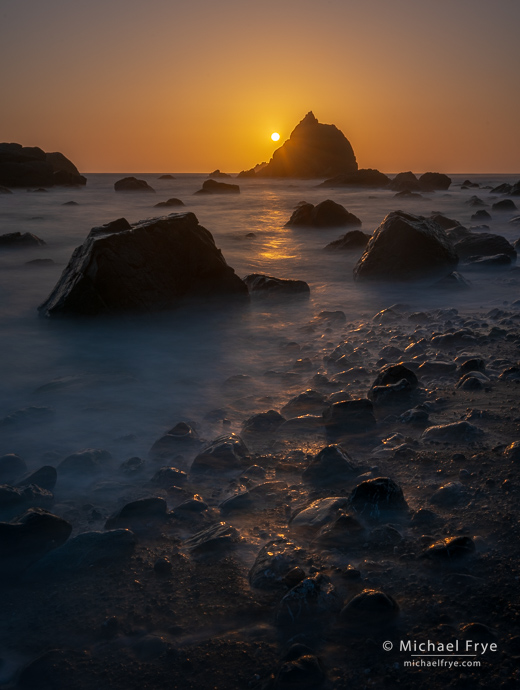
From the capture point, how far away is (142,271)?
5.78 m

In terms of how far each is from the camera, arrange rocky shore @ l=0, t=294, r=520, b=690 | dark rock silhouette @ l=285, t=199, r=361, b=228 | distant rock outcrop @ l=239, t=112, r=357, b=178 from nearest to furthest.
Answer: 1. rocky shore @ l=0, t=294, r=520, b=690
2. dark rock silhouette @ l=285, t=199, r=361, b=228
3. distant rock outcrop @ l=239, t=112, r=357, b=178

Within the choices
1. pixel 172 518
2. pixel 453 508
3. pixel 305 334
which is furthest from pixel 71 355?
pixel 453 508

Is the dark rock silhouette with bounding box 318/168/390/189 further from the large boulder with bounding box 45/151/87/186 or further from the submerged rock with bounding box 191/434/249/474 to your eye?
the submerged rock with bounding box 191/434/249/474

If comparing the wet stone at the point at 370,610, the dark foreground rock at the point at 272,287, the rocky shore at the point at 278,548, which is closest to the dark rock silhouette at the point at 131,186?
the dark foreground rock at the point at 272,287

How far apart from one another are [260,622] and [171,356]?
2959mm

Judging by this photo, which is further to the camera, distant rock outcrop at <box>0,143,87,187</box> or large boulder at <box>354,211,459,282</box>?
distant rock outcrop at <box>0,143,87,187</box>

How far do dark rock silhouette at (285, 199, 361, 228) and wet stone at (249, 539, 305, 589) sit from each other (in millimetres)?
11541

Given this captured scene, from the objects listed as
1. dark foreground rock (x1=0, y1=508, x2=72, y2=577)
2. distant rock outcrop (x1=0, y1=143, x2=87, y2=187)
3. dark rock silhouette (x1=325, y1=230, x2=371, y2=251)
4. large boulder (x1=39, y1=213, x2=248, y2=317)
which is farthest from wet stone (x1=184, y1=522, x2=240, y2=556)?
distant rock outcrop (x1=0, y1=143, x2=87, y2=187)

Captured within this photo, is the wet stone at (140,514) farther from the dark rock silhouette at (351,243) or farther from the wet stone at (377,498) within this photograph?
the dark rock silhouette at (351,243)

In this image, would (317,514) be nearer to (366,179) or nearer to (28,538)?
(28,538)

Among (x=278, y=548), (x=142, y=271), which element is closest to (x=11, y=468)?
(x=278, y=548)

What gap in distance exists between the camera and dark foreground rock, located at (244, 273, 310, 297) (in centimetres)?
646

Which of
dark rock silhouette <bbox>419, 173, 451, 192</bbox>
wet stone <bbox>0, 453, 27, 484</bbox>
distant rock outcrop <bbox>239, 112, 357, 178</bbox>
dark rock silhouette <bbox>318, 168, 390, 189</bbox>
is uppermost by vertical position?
distant rock outcrop <bbox>239, 112, 357, 178</bbox>

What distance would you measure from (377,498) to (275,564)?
1.55ft
